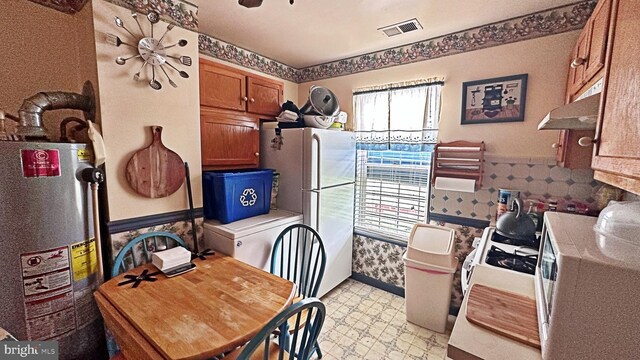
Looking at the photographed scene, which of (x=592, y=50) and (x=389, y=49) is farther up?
(x=389, y=49)

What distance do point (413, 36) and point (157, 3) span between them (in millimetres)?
1943

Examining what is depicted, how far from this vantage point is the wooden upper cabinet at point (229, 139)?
218 centimetres

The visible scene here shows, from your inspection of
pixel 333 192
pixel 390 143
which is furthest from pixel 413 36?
pixel 333 192

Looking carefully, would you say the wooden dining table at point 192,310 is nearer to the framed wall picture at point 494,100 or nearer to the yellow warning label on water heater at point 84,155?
the yellow warning label on water heater at point 84,155

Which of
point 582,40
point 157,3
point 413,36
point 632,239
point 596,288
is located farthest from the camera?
point 413,36

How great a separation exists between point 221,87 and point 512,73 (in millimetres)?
2367

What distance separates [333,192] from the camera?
253 cm

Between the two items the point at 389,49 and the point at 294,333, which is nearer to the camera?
the point at 294,333

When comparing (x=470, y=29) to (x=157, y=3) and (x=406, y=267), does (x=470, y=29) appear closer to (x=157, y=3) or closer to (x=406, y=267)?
(x=406, y=267)

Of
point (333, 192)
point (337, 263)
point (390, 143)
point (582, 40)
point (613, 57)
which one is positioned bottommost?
point (337, 263)

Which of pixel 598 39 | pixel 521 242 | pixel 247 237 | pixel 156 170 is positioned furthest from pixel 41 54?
pixel 521 242

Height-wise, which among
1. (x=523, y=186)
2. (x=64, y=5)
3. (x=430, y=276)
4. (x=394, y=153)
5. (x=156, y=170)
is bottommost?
(x=430, y=276)

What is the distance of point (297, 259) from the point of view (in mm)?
2062

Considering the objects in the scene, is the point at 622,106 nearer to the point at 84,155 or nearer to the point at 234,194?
the point at 234,194
